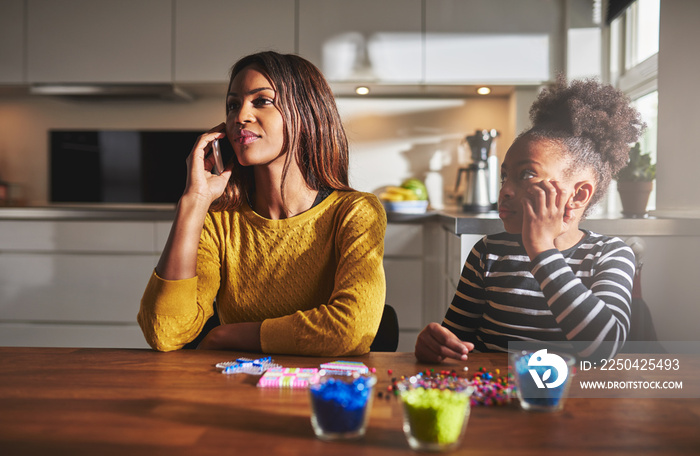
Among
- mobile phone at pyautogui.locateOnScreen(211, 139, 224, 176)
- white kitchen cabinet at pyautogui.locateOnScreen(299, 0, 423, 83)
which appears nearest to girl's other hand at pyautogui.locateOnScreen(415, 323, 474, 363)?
mobile phone at pyautogui.locateOnScreen(211, 139, 224, 176)

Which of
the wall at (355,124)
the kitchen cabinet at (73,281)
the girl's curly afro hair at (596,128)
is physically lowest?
the kitchen cabinet at (73,281)

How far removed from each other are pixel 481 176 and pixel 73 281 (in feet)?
7.12

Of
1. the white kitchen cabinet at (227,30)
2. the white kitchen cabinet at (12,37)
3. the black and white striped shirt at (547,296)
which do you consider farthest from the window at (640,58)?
the white kitchen cabinet at (12,37)

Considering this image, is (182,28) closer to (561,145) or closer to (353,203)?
(353,203)

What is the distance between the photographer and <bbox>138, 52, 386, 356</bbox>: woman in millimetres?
1083

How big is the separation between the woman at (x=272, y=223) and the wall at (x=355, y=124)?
215cm

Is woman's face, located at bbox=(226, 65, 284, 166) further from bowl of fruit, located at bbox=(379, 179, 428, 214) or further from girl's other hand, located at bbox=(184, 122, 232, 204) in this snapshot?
bowl of fruit, located at bbox=(379, 179, 428, 214)

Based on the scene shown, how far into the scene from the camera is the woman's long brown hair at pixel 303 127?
48.4 inches

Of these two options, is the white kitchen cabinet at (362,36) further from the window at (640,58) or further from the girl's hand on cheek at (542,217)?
the girl's hand on cheek at (542,217)

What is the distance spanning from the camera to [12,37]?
3246mm

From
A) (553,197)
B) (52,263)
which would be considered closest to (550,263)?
(553,197)

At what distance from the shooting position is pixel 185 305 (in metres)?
1.08

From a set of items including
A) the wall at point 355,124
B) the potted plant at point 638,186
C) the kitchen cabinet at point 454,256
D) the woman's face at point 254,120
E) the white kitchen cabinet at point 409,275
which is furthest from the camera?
the wall at point 355,124

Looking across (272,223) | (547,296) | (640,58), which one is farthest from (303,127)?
(640,58)
